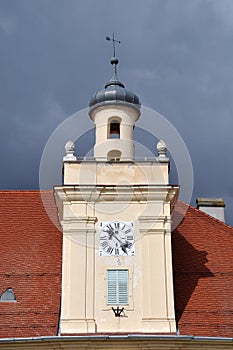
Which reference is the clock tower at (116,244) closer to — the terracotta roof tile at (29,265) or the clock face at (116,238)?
the clock face at (116,238)

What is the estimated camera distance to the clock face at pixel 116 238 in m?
17.8

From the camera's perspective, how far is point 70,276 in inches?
684

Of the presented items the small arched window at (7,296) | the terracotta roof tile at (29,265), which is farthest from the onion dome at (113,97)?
the small arched window at (7,296)

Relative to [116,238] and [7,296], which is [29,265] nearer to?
[7,296]

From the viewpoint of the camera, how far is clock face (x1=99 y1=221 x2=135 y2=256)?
1784cm

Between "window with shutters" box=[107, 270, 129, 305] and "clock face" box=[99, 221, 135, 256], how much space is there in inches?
25.5

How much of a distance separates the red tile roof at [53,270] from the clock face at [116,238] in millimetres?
1860

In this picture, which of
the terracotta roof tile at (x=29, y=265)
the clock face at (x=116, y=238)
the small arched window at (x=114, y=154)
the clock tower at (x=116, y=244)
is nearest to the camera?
the clock tower at (x=116, y=244)

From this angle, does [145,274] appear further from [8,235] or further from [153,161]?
[8,235]

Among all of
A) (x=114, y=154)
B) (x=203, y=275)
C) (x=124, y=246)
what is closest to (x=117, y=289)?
(x=124, y=246)

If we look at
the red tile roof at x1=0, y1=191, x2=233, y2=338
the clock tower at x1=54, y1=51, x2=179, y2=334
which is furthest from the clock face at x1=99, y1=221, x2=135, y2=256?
the red tile roof at x1=0, y1=191, x2=233, y2=338

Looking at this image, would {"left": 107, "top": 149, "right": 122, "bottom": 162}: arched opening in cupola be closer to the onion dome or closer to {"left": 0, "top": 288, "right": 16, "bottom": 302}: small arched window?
the onion dome

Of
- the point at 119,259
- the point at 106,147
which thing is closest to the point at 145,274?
the point at 119,259

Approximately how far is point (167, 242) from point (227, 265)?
2.64m
